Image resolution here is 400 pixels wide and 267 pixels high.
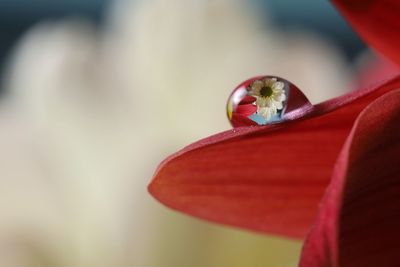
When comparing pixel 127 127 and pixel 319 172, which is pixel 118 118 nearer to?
pixel 127 127

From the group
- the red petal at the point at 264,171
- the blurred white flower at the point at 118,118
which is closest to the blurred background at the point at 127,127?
the blurred white flower at the point at 118,118

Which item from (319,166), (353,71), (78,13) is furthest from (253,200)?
(78,13)

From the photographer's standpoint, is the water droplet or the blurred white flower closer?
the water droplet

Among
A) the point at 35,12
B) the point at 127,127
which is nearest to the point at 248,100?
the point at 127,127

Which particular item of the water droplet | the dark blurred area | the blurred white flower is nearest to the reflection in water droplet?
the water droplet

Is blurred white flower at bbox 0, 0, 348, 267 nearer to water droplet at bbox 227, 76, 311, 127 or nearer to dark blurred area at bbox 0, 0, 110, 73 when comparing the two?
water droplet at bbox 227, 76, 311, 127
